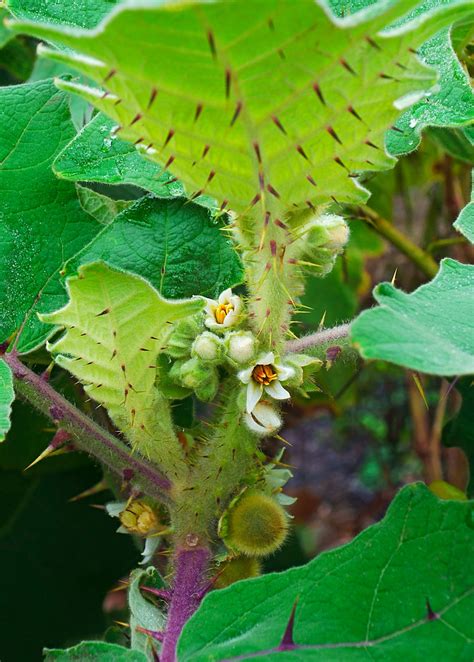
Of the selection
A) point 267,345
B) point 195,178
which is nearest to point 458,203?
point 267,345

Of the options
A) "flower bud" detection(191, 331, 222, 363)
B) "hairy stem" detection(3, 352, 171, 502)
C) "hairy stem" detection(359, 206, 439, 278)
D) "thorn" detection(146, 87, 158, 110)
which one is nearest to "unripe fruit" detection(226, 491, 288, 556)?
"hairy stem" detection(3, 352, 171, 502)

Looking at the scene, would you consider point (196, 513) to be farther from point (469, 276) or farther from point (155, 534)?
point (469, 276)

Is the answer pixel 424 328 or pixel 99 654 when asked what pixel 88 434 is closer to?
pixel 99 654

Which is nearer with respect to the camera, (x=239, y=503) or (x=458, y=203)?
(x=239, y=503)

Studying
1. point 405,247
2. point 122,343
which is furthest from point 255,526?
point 405,247

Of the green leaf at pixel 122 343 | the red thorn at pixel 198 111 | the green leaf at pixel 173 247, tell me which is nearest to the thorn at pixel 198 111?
the red thorn at pixel 198 111

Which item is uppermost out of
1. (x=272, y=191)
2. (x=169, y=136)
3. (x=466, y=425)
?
(x=169, y=136)
